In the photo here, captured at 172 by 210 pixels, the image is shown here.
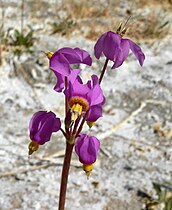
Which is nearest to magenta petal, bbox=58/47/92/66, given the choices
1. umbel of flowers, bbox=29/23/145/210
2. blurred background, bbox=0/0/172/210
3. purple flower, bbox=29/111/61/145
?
umbel of flowers, bbox=29/23/145/210

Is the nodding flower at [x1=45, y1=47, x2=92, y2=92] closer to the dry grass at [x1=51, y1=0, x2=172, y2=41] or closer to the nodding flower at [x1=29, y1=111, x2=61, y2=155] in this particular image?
the nodding flower at [x1=29, y1=111, x2=61, y2=155]

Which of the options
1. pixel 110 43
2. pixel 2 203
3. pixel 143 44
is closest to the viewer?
pixel 110 43

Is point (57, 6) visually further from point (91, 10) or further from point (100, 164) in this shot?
point (100, 164)

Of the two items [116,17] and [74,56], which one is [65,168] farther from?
[116,17]

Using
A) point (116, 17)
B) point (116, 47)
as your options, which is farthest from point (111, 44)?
point (116, 17)

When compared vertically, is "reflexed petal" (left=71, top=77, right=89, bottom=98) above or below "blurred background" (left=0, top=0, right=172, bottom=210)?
above

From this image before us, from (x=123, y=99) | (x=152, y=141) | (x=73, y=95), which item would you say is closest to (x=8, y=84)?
(x=123, y=99)
